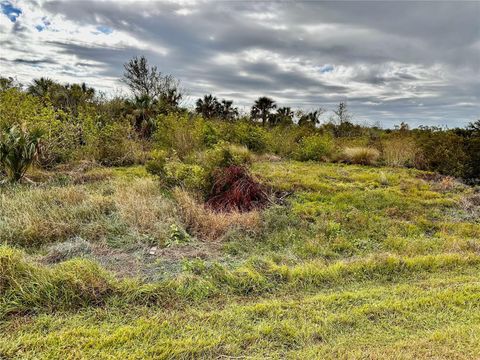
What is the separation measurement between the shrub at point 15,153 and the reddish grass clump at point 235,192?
4.00 metres

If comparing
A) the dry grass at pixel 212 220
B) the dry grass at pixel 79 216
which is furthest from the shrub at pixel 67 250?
the dry grass at pixel 212 220

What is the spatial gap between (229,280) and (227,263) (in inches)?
16.7

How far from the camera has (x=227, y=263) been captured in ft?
12.6

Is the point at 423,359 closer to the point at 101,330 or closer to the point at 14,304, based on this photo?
the point at 101,330

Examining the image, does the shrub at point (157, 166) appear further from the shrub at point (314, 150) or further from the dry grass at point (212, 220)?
the shrub at point (314, 150)

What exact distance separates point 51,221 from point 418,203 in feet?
21.1

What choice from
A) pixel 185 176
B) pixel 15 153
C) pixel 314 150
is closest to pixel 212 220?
pixel 185 176

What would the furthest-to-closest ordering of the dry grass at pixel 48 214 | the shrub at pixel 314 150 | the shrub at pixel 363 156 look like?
the shrub at pixel 314 150 < the shrub at pixel 363 156 < the dry grass at pixel 48 214

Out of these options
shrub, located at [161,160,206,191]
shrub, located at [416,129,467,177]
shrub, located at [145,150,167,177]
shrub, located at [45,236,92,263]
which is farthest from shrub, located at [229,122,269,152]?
shrub, located at [45,236,92,263]

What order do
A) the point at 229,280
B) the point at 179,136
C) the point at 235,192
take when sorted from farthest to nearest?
1. the point at 179,136
2. the point at 235,192
3. the point at 229,280

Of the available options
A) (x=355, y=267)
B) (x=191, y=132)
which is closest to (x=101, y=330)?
(x=355, y=267)

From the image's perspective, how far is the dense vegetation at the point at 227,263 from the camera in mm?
2617

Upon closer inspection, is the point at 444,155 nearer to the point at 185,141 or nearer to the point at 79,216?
the point at 185,141

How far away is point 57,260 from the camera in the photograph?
12.4 ft
